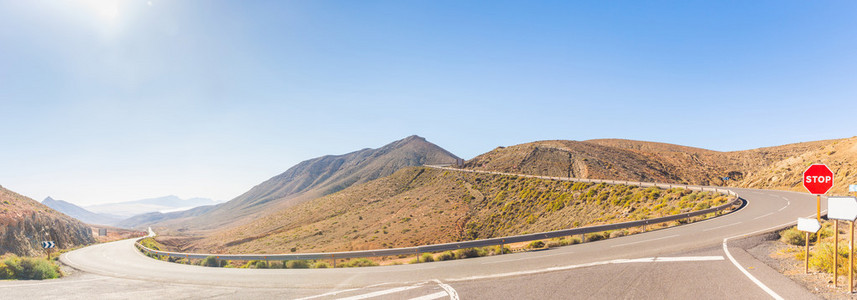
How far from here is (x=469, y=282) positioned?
10.2 metres

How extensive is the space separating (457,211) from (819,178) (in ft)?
156

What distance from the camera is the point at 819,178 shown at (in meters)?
12.2

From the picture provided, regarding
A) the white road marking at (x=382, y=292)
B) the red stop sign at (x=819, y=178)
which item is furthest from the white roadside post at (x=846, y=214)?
the white road marking at (x=382, y=292)

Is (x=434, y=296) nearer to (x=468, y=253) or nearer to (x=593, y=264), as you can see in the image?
(x=593, y=264)

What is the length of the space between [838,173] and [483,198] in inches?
1685

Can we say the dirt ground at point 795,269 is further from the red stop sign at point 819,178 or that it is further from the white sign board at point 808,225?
the red stop sign at point 819,178

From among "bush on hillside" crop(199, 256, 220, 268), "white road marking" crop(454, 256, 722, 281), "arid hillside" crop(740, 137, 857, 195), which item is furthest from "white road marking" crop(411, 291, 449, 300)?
"arid hillside" crop(740, 137, 857, 195)

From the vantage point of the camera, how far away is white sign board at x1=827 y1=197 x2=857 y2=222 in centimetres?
754

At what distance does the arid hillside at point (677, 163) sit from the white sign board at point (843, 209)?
178 feet

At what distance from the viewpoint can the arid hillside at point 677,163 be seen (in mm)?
53469

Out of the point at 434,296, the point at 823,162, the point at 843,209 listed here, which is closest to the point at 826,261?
the point at 843,209

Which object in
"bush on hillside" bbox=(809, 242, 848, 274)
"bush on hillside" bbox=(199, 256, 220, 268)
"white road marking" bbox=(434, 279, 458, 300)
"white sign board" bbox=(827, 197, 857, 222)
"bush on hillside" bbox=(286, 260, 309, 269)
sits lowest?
"bush on hillside" bbox=(199, 256, 220, 268)

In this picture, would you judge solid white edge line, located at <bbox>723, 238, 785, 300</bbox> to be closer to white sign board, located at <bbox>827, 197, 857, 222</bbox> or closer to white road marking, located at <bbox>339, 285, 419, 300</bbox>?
white sign board, located at <bbox>827, 197, 857, 222</bbox>

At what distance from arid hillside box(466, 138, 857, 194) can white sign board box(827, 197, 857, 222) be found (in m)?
54.1
